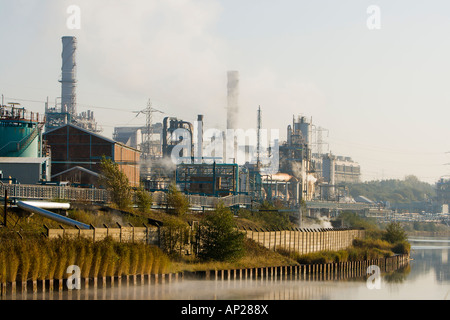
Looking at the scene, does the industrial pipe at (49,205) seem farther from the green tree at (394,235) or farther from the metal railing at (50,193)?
the green tree at (394,235)

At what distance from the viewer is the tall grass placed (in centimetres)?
3025

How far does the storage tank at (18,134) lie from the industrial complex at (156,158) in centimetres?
8

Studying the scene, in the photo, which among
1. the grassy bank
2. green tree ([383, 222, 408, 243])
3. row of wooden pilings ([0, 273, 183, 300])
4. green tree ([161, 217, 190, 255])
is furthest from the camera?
green tree ([383, 222, 408, 243])

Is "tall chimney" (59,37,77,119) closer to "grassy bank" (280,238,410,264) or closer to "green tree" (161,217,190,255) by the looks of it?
"grassy bank" (280,238,410,264)

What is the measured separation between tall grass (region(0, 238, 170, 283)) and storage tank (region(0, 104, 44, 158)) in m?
26.0

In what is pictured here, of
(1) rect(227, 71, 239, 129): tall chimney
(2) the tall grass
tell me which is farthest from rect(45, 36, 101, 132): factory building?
(2) the tall grass

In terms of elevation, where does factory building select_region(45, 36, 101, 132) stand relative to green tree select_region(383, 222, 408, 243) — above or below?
above

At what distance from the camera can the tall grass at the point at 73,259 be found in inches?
1191

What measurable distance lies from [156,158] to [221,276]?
88.6 metres

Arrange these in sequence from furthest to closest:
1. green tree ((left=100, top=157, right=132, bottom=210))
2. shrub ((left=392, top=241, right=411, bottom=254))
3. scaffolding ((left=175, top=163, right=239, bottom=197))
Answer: scaffolding ((left=175, top=163, right=239, bottom=197)) < shrub ((left=392, top=241, right=411, bottom=254)) < green tree ((left=100, top=157, right=132, bottom=210))

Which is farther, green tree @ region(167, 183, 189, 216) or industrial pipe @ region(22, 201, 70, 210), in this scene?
green tree @ region(167, 183, 189, 216)

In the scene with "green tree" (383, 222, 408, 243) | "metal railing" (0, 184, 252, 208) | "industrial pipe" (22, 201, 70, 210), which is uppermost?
"metal railing" (0, 184, 252, 208)
